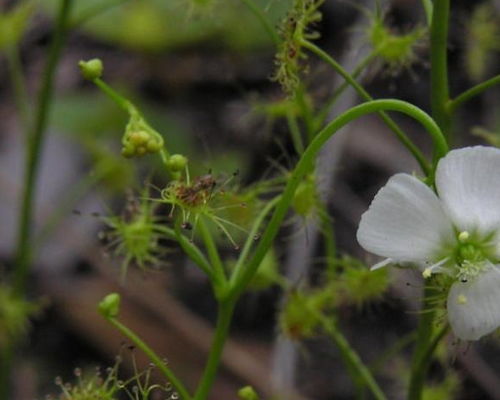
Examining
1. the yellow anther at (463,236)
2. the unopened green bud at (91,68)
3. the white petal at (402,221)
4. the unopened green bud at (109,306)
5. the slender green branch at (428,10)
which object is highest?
the unopened green bud at (91,68)

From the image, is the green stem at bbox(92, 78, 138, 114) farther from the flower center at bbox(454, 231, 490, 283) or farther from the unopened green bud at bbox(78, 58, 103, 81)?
the flower center at bbox(454, 231, 490, 283)

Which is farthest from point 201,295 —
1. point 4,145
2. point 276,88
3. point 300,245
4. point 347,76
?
point 347,76

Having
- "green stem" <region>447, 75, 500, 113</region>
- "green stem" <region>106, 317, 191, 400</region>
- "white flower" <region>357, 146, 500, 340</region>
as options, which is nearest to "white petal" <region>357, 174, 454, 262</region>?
"white flower" <region>357, 146, 500, 340</region>

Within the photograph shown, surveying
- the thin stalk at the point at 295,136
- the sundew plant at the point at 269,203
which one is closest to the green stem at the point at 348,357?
the sundew plant at the point at 269,203

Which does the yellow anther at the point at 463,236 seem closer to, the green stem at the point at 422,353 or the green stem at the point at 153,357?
the green stem at the point at 422,353

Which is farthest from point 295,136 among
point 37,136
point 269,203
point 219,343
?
point 37,136

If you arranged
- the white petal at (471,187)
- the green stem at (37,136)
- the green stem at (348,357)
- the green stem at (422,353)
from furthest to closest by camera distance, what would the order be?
1. the green stem at (37,136)
2. the green stem at (348,357)
3. the green stem at (422,353)
4. the white petal at (471,187)

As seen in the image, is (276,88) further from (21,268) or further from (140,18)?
(21,268)

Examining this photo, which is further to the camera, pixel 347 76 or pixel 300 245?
pixel 300 245
